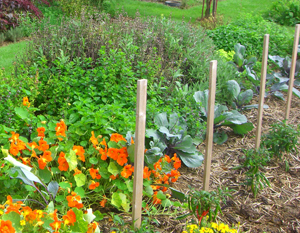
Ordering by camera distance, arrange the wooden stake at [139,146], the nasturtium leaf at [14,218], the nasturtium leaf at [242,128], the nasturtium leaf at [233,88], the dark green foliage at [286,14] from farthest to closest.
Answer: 1. the dark green foliage at [286,14]
2. the nasturtium leaf at [233,88]
3. the nasturtium leaf at [242,128]
4. the wooden stake at [139,146]
5. the nasturtium leaf at [14,218]

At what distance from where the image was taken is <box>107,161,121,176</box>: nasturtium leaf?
2.59 metres

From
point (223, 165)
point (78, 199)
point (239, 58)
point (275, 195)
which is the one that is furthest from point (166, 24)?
point (78, 199)

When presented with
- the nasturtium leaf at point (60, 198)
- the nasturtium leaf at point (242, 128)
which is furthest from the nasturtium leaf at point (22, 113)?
the nasturtium leaf at point (242, 128)

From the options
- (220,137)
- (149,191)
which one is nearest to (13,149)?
(149,191)

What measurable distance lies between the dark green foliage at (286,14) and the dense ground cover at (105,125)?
5417mm

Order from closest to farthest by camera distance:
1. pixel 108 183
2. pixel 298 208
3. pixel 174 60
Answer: pixel 108 183, pixel 298 208, pixel 174 60

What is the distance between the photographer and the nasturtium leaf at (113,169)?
2.59m

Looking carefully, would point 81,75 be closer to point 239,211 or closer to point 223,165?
point 223,165

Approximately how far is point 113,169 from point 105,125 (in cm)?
45

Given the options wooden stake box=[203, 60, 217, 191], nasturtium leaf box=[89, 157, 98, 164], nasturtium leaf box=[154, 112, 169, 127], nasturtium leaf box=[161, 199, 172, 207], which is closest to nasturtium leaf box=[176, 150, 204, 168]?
nasturtium leaf box=[154, 112, 169, 127]

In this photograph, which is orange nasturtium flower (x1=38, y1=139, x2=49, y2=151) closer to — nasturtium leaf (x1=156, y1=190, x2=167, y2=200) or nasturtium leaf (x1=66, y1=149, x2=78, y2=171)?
nasturtium leaf (x1=66, y1=149, x2=78, y2=171)

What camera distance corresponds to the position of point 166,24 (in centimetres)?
554

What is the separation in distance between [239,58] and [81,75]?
3049 mm

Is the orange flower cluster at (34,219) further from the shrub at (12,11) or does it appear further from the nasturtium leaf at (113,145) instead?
the shrub at (12,11)
